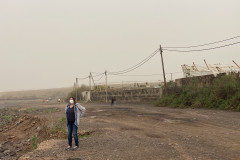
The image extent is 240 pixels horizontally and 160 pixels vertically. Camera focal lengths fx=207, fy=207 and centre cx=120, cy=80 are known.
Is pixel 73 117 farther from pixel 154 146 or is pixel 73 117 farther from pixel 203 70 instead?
pixel 203 70

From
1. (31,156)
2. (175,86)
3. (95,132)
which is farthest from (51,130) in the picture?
(175,86)

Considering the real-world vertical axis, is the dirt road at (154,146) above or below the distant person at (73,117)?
below

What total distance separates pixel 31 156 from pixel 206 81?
17.1 m

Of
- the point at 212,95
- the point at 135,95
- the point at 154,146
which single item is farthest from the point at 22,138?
the point at 135,95

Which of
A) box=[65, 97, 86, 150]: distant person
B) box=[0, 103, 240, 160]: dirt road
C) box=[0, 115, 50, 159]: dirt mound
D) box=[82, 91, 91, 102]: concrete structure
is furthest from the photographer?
box=[82, 91, 91, 102]: concrete structure

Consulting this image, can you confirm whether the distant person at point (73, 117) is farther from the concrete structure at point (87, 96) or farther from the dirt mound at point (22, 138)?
the concrete structure at point (87, 96)

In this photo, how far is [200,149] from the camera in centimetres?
592

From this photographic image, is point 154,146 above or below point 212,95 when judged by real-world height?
below

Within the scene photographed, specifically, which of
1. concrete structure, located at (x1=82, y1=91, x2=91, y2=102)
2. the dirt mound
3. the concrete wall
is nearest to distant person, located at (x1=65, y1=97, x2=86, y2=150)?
the dirt mound

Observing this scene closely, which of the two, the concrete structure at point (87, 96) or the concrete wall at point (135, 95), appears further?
the concrete structure at point (87, 96)

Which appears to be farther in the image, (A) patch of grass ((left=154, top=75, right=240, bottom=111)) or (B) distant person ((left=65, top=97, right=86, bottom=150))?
(A) patch of grass ((left=154, top=75, right=240, bottom=111))

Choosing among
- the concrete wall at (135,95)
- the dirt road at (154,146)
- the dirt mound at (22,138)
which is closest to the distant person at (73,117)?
the dirt road at (154,146)

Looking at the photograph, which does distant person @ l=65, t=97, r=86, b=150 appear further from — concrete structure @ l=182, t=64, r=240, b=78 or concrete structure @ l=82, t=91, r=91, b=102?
concrete structure @ l=82, t=91, r=91, b=102

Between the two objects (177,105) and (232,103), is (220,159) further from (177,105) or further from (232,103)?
(177,105)
